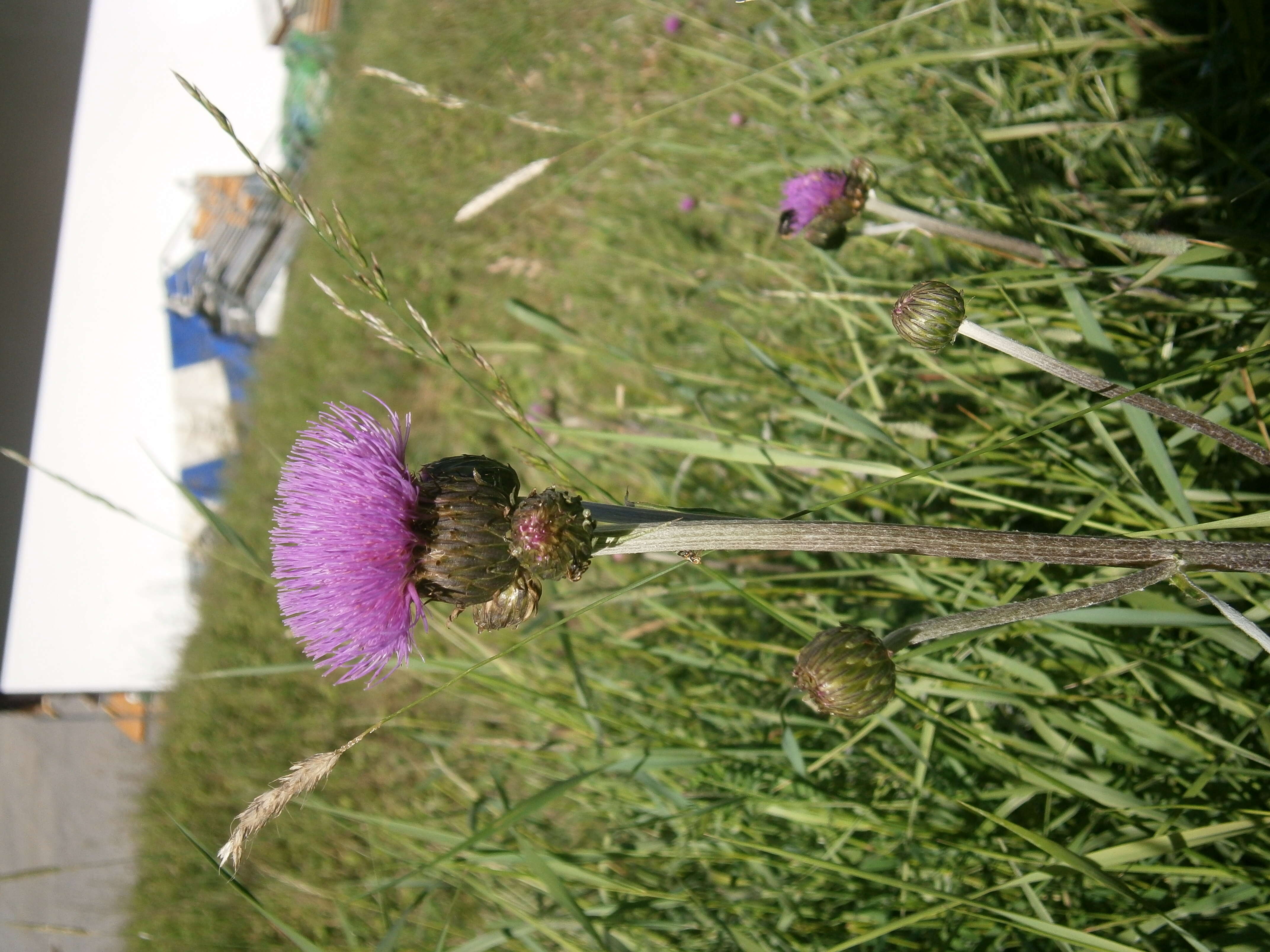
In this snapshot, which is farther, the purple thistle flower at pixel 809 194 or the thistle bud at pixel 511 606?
the purple thistle flower at pixel 809 194

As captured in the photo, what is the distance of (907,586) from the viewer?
162 cm

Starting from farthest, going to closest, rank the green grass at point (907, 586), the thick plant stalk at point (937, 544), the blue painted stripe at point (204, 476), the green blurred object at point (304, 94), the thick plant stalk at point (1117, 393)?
the green blurred object at point (304, 94)
the blue painted stripe at point (204, 476)
the green grass at point (907, 586)
the thick plant stalk at point (1117, 393)
the thick plant stalk at point (937, 544)

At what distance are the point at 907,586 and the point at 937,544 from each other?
0.71 m

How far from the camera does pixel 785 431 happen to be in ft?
7.13

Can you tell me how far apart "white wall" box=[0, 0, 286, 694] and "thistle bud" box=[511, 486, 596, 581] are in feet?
21.0

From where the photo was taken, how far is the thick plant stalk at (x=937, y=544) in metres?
0.94

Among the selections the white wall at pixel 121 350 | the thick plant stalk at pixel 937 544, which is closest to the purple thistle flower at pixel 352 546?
the thick plant stalk at pixel 937 544

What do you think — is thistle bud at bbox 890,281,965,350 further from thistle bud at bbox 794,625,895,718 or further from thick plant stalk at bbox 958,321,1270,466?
thistle bud at bbox 794,625,895,718

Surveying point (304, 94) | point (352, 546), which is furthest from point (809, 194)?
point (304, 94)

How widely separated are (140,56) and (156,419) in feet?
11.8

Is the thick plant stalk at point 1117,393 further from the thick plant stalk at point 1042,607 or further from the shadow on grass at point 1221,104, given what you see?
the shadow on grass at point 1221,104

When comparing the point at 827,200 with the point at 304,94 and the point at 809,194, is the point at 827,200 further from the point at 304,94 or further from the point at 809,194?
the point at 304,94

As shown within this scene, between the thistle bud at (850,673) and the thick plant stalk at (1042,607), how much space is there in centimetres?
4

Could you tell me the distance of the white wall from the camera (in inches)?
278
